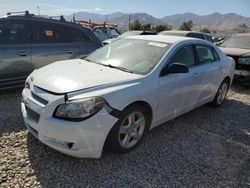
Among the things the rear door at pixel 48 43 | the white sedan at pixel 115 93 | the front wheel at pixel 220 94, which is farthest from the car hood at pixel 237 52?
the rear door at pixel 48 43

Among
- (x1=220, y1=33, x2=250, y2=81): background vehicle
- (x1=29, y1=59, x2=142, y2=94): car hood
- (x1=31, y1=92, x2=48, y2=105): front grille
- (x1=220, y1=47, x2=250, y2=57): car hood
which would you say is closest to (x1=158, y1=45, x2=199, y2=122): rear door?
(x1=29, y1=59, x2=142, y2=94): car hood

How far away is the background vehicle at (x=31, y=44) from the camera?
5.48 meters

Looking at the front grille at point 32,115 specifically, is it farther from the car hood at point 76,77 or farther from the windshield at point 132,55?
the windshield at point 132,55

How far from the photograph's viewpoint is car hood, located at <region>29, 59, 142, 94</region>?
3.32 m

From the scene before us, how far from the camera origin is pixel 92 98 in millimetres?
3127

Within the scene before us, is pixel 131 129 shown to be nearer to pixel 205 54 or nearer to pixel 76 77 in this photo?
pixel 76 77

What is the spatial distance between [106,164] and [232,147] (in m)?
2.08

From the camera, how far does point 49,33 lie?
6152 millimetres

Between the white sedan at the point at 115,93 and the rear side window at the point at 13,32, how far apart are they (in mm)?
1803

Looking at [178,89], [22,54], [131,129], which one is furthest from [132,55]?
[22,54]

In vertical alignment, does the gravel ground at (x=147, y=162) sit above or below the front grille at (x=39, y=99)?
below

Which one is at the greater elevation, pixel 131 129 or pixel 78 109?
pixel 78 109

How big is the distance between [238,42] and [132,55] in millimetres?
6906

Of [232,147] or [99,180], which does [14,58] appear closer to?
[99,180]
